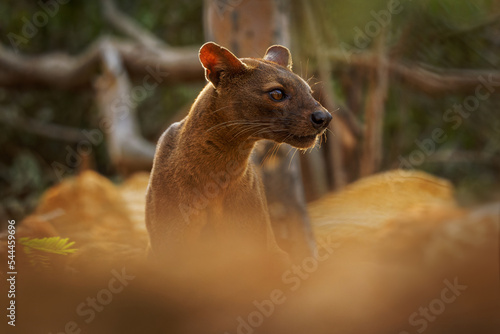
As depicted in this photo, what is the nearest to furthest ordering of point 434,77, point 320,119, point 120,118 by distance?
1. point 320,119
2. point 120,118
3. point 434,77

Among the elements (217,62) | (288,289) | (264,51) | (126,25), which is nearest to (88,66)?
(126,25)

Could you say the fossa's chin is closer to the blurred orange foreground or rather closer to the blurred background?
the blurred orange foreground

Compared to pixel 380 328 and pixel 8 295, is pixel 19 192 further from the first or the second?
pixel 380 328

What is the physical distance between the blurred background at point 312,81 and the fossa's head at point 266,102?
9.72 ft

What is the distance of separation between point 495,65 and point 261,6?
241 inches

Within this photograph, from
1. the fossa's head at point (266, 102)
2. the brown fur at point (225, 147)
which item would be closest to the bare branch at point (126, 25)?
the brown fur at point (225, 147)

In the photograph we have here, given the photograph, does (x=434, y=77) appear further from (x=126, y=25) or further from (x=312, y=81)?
(x=126, y=25)

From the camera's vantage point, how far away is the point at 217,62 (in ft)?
8.04

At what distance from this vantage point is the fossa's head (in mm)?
2461

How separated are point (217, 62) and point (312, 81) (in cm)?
471

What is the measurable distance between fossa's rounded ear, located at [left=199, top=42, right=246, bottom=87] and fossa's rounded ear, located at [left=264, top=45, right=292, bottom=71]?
305mm

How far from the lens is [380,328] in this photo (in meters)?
2.20

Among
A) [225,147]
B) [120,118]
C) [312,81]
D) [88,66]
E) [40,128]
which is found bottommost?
[40,128]

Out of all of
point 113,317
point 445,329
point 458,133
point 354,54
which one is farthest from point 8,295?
point 458,133
